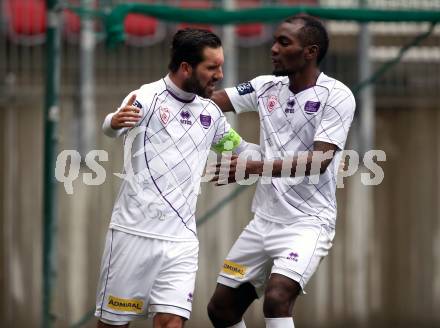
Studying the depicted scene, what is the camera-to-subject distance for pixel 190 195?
683 centimetres

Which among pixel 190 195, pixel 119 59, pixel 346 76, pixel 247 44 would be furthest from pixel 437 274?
pixel 190 195

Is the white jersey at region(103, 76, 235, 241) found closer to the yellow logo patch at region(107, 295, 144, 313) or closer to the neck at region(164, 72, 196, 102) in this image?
the neck at region(164, 72, 196, 102)

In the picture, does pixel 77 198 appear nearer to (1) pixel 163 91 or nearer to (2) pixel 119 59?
(2) pixel 119 59

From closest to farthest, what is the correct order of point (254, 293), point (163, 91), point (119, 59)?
point (163, 91)
point (254, 293)
point (119, 59)

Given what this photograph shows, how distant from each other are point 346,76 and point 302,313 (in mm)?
2117

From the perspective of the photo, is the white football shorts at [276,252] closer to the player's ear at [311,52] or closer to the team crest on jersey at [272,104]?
the team crest on jersey at [272,104]

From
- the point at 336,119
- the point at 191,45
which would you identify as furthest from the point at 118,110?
the point at 336,119

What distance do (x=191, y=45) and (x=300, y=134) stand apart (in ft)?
2.91

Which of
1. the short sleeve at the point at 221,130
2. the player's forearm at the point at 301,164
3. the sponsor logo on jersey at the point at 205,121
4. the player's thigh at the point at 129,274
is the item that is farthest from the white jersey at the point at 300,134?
the player's thigh at the point at 129,274

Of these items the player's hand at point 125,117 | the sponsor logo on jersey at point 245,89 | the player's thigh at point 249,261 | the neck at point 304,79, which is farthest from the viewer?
the sponsor logo on jersey at point 245,89

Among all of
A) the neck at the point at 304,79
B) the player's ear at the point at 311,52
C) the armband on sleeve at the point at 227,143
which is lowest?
the armband on sleeve at the point at 227,143

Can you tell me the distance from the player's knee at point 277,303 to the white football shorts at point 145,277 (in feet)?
1.56

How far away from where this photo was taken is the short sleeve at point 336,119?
705 centimetres

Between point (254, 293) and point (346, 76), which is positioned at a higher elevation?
point (346, 76)
